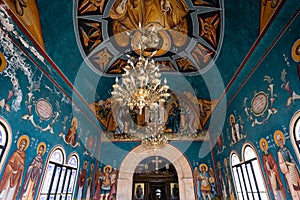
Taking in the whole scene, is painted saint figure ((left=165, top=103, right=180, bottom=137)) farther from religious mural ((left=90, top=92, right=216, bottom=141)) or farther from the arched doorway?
the arched doorway

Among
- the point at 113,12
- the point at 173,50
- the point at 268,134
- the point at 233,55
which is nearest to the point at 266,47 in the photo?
the point at 233,55

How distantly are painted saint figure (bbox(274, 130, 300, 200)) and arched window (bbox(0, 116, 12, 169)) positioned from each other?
7.26 m

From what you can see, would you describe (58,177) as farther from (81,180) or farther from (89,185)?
(89,185)

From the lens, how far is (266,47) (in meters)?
5.20

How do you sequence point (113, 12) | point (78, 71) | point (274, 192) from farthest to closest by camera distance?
point (78, 71) < point (113, 12) < point (274, 192)

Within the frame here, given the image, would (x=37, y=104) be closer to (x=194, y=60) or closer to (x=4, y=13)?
(x=4, y=13)

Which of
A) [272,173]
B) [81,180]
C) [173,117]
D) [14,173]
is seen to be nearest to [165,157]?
[173,117]

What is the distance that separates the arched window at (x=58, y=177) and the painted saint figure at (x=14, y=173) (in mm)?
1299

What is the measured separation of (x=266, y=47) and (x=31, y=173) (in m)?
8.15

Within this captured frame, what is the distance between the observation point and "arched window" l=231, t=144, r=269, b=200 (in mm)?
6132

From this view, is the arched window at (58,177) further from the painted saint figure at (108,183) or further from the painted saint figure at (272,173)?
the painted saint figure at (272,173)

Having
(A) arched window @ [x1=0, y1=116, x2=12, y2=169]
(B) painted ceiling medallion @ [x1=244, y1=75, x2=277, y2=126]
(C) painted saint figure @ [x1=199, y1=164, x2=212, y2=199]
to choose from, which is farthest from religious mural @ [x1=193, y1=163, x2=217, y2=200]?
(A) arched window @ [x1=0, y1=116, x2=12, y2=169]

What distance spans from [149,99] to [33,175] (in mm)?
4398

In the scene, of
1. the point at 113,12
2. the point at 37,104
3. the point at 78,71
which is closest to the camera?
the point at 37,104
